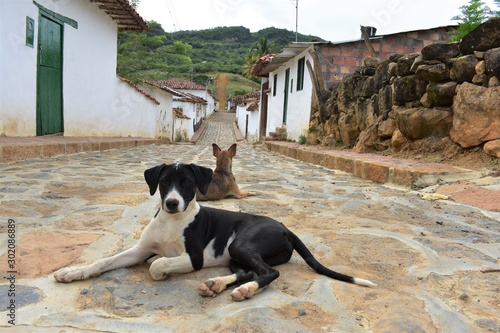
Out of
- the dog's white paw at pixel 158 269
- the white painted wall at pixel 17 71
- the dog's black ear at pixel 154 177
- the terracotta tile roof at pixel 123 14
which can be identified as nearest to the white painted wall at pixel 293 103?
the terracotta tile roof at pixel 123 14

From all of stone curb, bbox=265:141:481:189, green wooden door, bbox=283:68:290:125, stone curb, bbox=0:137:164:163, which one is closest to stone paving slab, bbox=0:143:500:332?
stone curb, bbox=265:141:481:189

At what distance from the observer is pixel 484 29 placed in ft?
18.4

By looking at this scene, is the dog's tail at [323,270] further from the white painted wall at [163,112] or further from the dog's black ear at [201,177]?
the white painted wall at [163,112]

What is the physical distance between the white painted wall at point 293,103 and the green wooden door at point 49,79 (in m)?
8.04

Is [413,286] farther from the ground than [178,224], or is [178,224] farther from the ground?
[178,224]

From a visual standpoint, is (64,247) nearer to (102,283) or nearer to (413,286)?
(102,283)

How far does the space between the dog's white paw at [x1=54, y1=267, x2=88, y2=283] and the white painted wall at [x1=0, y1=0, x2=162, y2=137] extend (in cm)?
713

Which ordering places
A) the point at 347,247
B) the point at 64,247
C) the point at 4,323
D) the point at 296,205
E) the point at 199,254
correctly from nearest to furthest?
the point at 4,323
the point at 199,254
the point at 64,247
the point at 347,247
the point at 296,205

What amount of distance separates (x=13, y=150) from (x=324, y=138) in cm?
828

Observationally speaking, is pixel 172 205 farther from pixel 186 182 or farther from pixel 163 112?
pixel 163 112

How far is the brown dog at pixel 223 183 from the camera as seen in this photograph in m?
4.21

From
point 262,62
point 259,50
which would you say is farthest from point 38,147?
point 259,50

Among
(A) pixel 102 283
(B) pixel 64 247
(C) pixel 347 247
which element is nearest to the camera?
(A) pixel 102 283

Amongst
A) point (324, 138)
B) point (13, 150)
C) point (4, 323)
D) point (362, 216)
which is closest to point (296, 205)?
point (362, 216)
